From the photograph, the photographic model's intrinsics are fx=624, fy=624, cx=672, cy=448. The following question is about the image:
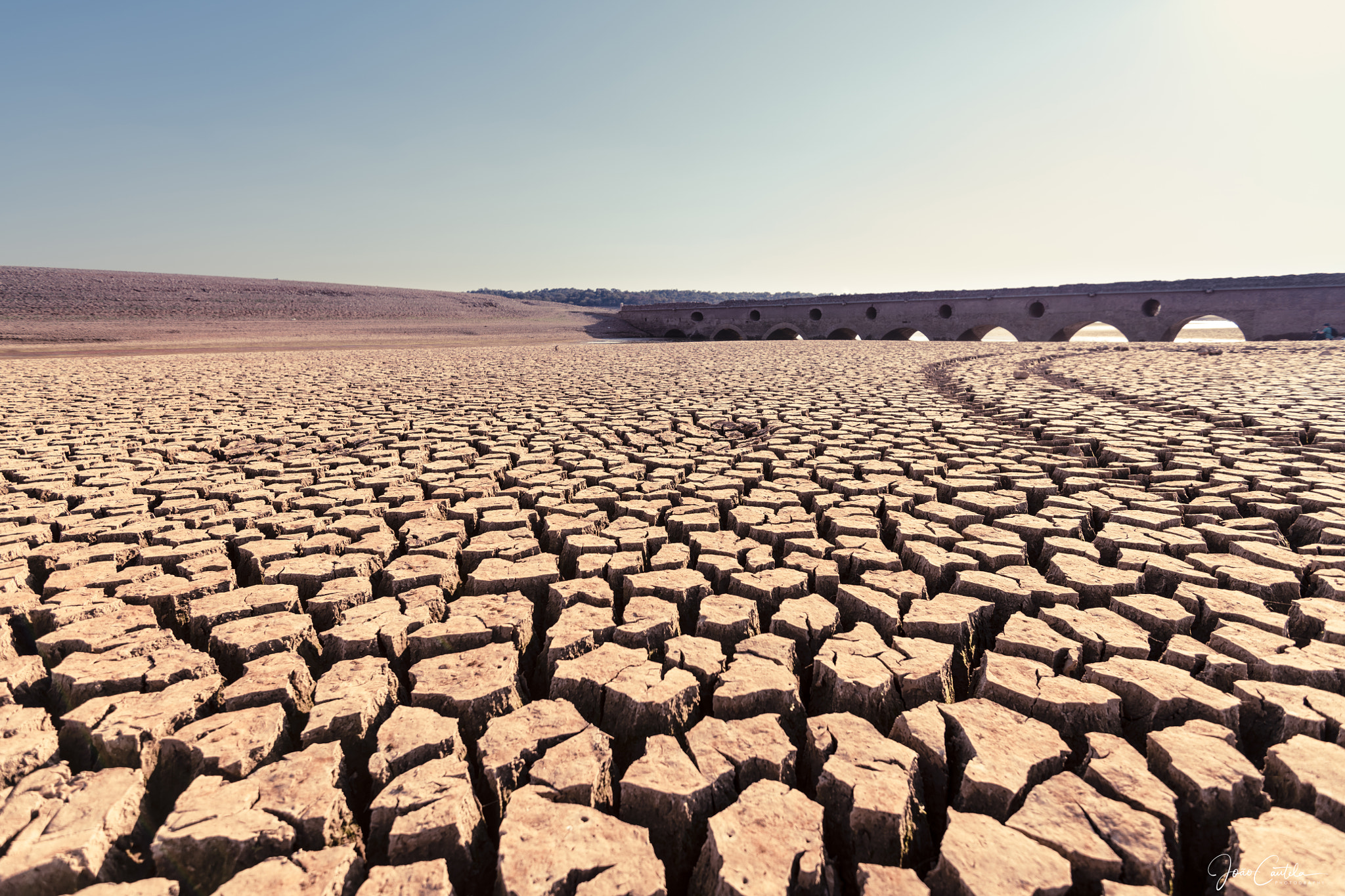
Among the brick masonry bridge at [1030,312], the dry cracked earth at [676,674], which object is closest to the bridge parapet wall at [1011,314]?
the brick masonry bridge at [1030,312]

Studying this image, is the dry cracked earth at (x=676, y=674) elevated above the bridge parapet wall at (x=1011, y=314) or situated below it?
below

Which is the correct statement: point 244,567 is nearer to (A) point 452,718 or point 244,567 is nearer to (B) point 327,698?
(B) point 327,698

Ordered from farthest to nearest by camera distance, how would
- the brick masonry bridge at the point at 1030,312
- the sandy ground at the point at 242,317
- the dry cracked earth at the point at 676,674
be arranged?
the sandy ground at the point at 242,317, the brick masonry bridge at the point at 1030,312, the dry cracked earth at the point at 676,674

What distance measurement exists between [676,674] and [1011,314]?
2521 centimetres

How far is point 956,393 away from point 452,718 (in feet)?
20.0

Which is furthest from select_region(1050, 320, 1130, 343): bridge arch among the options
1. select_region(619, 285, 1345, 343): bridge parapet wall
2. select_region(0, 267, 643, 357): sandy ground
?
select_region(0, 267, 643, 357): sandy ground

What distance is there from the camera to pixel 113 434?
422 centimetres

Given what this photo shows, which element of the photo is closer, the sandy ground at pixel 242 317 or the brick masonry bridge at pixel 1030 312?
the brick masonry bridge at pixel 1030 312

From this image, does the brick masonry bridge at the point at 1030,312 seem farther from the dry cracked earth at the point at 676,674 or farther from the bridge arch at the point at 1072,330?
the dry cracked earth at the point at 676,674

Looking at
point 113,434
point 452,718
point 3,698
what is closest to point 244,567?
point 3,698

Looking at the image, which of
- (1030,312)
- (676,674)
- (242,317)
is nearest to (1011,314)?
(1030,312)

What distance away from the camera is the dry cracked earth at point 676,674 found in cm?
105

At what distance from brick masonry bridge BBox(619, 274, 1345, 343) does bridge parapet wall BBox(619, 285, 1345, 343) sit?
1.1 inches

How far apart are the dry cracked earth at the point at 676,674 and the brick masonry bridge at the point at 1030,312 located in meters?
21.1
